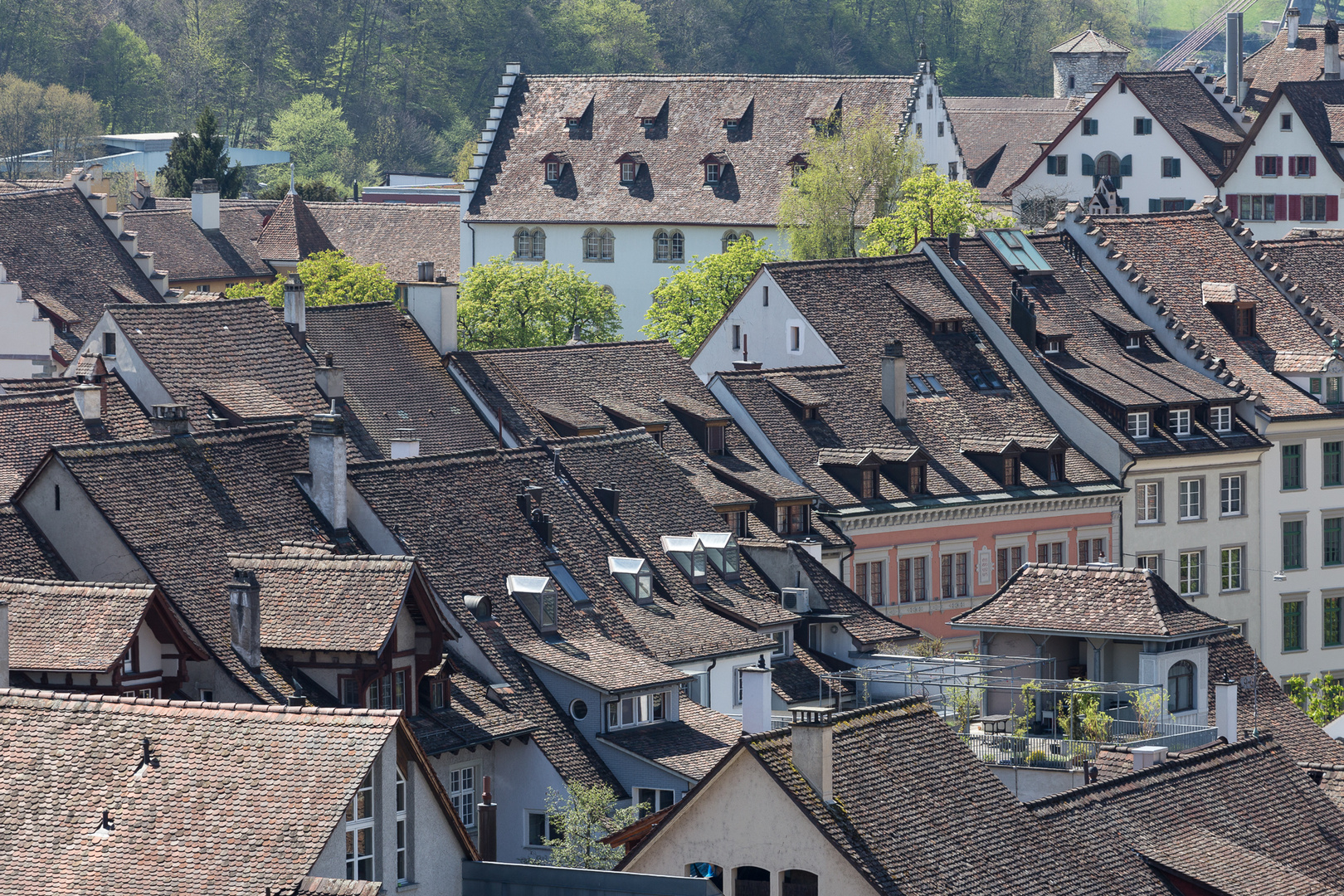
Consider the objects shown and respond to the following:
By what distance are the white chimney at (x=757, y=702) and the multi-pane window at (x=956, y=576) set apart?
2813cm

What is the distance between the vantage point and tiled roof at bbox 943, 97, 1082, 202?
5763 inches

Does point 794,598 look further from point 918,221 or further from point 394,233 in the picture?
point 394,233

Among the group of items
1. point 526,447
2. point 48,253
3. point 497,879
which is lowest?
point 497,879

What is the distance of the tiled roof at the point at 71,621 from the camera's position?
160 ft

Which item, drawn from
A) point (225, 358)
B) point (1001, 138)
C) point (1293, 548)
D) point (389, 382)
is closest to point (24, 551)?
point (225, 358)

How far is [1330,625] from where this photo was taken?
8738cm

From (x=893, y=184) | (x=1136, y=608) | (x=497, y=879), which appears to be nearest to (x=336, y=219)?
(x=893, y=184)

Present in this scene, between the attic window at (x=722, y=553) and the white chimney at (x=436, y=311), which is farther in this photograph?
the white chimney at (x=436, y=311)

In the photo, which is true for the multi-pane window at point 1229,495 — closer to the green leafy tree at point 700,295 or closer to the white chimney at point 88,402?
the green leafy tree at point 700,295

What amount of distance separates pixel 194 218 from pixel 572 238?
60.4 ft

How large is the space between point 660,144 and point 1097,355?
35401 mm

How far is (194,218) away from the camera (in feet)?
415

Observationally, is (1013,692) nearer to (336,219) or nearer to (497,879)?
(497,879)

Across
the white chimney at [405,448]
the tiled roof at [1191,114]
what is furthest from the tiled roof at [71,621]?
the tiled roof at [1191,114]
